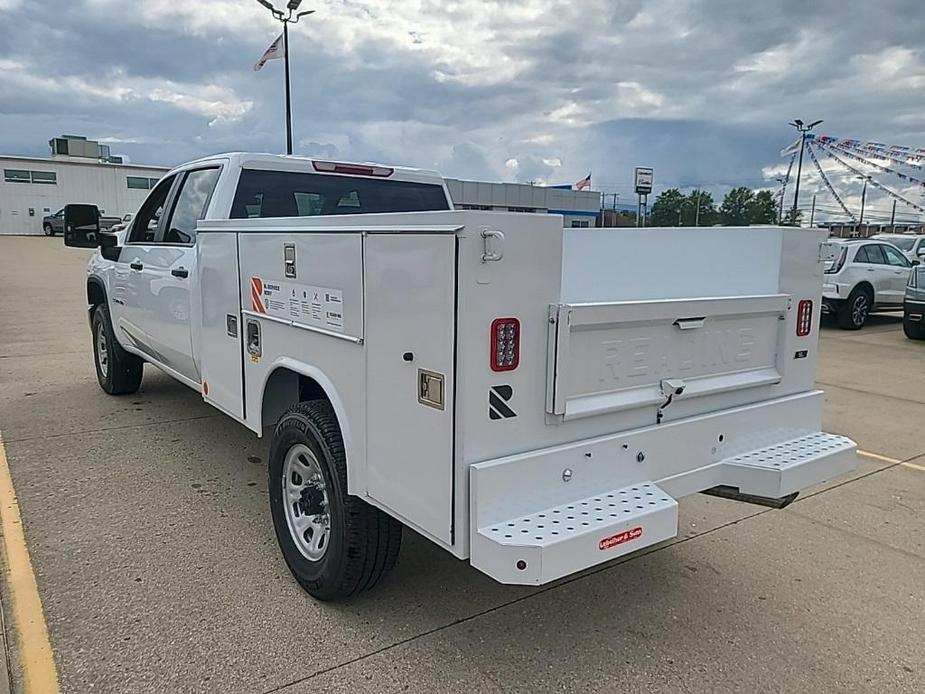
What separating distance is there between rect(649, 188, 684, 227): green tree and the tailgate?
54.6 meters

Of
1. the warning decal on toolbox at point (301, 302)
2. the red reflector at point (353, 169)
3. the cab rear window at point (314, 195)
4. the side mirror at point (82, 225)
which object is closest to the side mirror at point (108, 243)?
the side mirror at point (82, 225)

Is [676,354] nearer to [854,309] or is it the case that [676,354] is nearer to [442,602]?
[442,602]

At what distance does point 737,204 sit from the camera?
68.8 meters

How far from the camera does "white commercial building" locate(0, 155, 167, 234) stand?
177ft

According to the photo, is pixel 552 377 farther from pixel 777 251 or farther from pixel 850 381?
pixel 850 381

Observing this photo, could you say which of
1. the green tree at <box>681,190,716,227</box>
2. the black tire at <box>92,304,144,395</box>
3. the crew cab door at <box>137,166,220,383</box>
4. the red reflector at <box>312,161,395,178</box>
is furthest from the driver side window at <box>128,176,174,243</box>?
the green tree at <box>681,190,716,227</box>

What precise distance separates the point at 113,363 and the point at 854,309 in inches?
497

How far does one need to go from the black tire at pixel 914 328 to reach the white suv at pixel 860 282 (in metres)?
1.30

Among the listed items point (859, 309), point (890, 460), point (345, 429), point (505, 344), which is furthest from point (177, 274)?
point (859, 309)

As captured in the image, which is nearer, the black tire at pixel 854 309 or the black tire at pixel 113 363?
the black tire at pixel 113 363

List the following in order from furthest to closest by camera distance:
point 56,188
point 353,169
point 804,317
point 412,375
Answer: point 56,188
point 353,169
point 804,317
point 412,375

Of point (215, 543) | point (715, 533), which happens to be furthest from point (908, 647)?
point (215, 543)

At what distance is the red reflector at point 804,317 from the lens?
3.43m

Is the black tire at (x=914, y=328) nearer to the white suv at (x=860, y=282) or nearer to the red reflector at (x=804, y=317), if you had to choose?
the white suv at (x=860, y=282)
